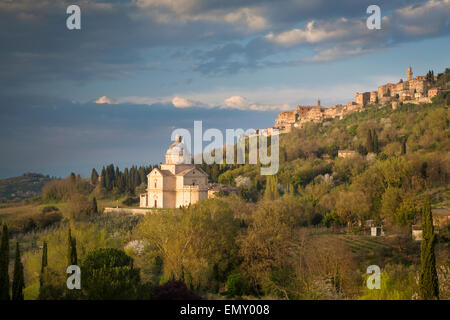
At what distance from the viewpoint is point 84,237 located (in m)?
27.7

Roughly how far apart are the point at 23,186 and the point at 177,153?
46188 mm

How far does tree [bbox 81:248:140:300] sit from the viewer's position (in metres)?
17.3

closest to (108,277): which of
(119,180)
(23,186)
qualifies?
(119,180)

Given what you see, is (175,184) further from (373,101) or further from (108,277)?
(373,101)

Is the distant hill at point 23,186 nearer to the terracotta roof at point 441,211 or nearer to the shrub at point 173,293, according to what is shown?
the terracotta roof at point 441,211

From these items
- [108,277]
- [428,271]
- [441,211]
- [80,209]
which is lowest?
[108,277]

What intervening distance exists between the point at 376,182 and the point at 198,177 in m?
17.9

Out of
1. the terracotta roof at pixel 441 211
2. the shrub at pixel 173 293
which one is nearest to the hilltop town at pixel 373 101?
the terracotta roof at pixel 441 211

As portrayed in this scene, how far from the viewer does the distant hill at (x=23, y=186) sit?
7325 cm

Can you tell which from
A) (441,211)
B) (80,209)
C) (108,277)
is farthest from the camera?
(80,209)

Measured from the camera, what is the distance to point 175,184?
4797 centimetres

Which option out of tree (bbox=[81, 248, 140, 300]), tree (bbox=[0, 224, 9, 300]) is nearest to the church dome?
tree (bbox=[81, 248, 140, 300])
